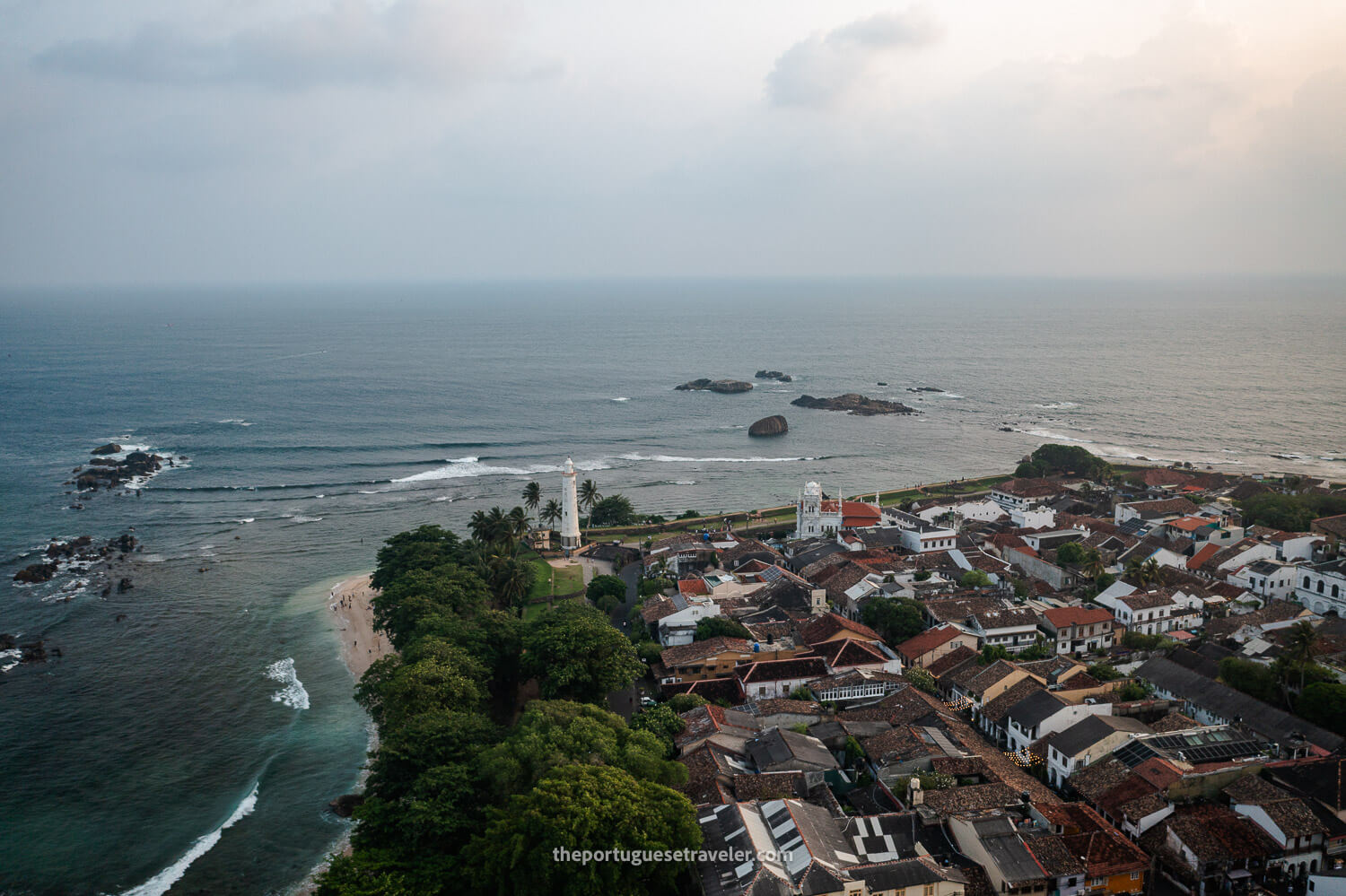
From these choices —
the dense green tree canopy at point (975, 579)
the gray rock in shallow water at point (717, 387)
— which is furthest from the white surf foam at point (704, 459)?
the dense green tree canopy at point (975, 579)

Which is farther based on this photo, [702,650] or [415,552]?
[415,552]

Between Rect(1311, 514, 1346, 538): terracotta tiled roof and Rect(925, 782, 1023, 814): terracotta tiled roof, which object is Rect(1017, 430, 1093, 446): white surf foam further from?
Rect(925, 782, 1023, 814): terracotta tiled roof

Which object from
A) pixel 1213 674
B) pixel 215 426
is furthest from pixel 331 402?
pixel 1213 674

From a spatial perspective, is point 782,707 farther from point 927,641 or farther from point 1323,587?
point 1323,587

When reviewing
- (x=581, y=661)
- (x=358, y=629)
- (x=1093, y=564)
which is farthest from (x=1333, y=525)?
(x=358, y=629)

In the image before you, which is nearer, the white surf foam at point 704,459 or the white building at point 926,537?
the white building at point 926,537

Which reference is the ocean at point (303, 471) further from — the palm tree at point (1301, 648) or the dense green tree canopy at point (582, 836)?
the palm tree at point (1301, 648)
